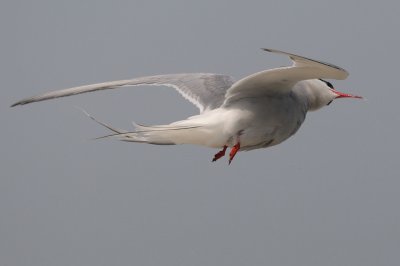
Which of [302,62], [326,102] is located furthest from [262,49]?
[326,102]

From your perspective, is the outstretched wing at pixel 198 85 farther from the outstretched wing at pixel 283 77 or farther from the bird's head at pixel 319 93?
the bird's head at pixel 319 93

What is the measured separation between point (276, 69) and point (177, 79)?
1140mm

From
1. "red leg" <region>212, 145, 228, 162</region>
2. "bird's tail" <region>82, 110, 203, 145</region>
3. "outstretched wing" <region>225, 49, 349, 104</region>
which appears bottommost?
"red leg" <region>212, 145, 228, 162</region>

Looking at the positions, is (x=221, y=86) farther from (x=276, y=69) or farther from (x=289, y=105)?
(x=276, y=69)

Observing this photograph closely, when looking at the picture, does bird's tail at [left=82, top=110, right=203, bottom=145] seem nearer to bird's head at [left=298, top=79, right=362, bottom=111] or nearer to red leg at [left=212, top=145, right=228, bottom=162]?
red leg at [left=212, top=145, right=228, bottom=162]

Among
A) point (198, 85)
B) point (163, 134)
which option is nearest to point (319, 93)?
point (198, 85)

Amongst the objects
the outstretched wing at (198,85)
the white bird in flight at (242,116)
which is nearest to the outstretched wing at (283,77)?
the white bird in flight at (242,116)

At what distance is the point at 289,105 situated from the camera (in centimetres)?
509

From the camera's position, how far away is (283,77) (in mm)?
4809

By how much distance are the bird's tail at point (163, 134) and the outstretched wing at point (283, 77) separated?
12.2 inches

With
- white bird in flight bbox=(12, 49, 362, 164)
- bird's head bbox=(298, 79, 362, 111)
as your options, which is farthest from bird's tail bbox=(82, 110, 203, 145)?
bird's head bbox=(298, 79, 362, 111)

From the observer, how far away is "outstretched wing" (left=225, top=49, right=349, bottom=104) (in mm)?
4406

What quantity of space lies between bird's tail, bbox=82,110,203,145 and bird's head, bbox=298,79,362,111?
0.87 meters

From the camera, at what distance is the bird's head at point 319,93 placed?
18.0ft
